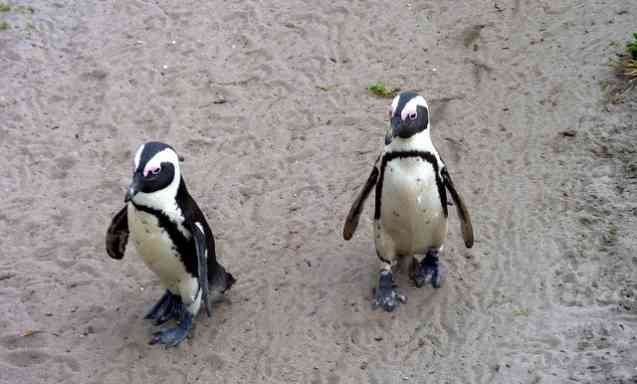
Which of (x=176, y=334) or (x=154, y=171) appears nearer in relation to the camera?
(x=154, y=171)

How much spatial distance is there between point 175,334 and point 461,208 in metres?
1.69

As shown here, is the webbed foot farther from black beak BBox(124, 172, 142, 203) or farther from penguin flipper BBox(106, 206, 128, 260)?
black beak BBox(124, 172, 142, 203)

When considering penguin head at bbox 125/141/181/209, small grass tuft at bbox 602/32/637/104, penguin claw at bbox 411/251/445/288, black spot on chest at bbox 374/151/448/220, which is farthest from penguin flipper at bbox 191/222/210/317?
small grass tuft at bbox 602/32/637/104

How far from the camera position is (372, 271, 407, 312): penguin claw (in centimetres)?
462

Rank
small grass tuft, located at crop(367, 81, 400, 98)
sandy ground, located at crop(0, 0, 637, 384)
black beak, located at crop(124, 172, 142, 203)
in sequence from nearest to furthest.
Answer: black beak, located at crop(124, 172, 142, 203), sandy ground, located at crop(0, 0, 637, 384), small grass tuft, located at crop(367, 81, 400, 98)

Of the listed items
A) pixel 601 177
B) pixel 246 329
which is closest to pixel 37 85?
pixel 246 329

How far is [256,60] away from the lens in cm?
691

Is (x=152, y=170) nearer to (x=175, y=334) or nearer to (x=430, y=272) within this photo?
(x=175, y=334)

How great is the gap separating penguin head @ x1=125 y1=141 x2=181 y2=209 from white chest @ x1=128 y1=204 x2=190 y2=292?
100mm

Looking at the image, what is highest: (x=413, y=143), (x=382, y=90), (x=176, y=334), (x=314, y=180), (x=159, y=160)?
(x=159, y=160)

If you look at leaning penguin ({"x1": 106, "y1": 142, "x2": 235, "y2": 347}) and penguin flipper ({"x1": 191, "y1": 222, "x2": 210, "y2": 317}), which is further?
penguin flipper ({"x1": 191, "y1": 222, "x2": 210, "y2": 317})

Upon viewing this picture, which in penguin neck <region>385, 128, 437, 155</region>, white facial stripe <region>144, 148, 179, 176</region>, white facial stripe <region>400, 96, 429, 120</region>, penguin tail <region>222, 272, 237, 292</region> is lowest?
penguin tail <region>222, 272, 237, 292</region>

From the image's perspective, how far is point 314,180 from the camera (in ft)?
18.6

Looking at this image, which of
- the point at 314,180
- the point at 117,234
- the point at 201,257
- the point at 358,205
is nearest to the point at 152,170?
the point at 201,257
